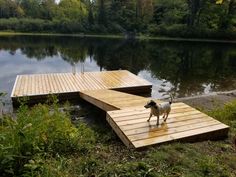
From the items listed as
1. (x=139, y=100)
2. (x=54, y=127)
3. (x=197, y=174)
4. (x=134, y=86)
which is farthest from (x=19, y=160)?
(x=134, y=86)

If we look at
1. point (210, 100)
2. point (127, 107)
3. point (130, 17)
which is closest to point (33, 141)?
point (127, 107)

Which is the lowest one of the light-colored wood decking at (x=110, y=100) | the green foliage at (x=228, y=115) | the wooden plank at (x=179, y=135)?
the light-colored wood decking at (x=110, y=100)

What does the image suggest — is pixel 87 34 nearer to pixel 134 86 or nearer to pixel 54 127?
pixel 134 86

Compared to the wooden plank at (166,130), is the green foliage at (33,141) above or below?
above

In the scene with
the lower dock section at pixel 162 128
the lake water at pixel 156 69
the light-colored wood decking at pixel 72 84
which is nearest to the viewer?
the lower dock section at pixel 162 128

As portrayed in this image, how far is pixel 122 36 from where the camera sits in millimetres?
33594

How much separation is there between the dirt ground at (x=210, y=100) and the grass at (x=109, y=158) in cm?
288

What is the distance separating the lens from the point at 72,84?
731cm

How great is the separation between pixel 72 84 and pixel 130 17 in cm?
3223

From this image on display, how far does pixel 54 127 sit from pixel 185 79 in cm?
789

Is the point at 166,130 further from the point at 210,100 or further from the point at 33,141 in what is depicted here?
the point at 210,100

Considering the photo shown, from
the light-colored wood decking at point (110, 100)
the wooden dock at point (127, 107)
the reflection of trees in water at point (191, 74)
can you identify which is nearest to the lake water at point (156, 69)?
the reflection of trees in water at point (191, 74)

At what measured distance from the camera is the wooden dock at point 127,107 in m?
3.39

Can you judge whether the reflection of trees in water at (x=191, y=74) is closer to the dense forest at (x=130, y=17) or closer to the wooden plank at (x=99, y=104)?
the wooden plank at (x=99, y=104)
